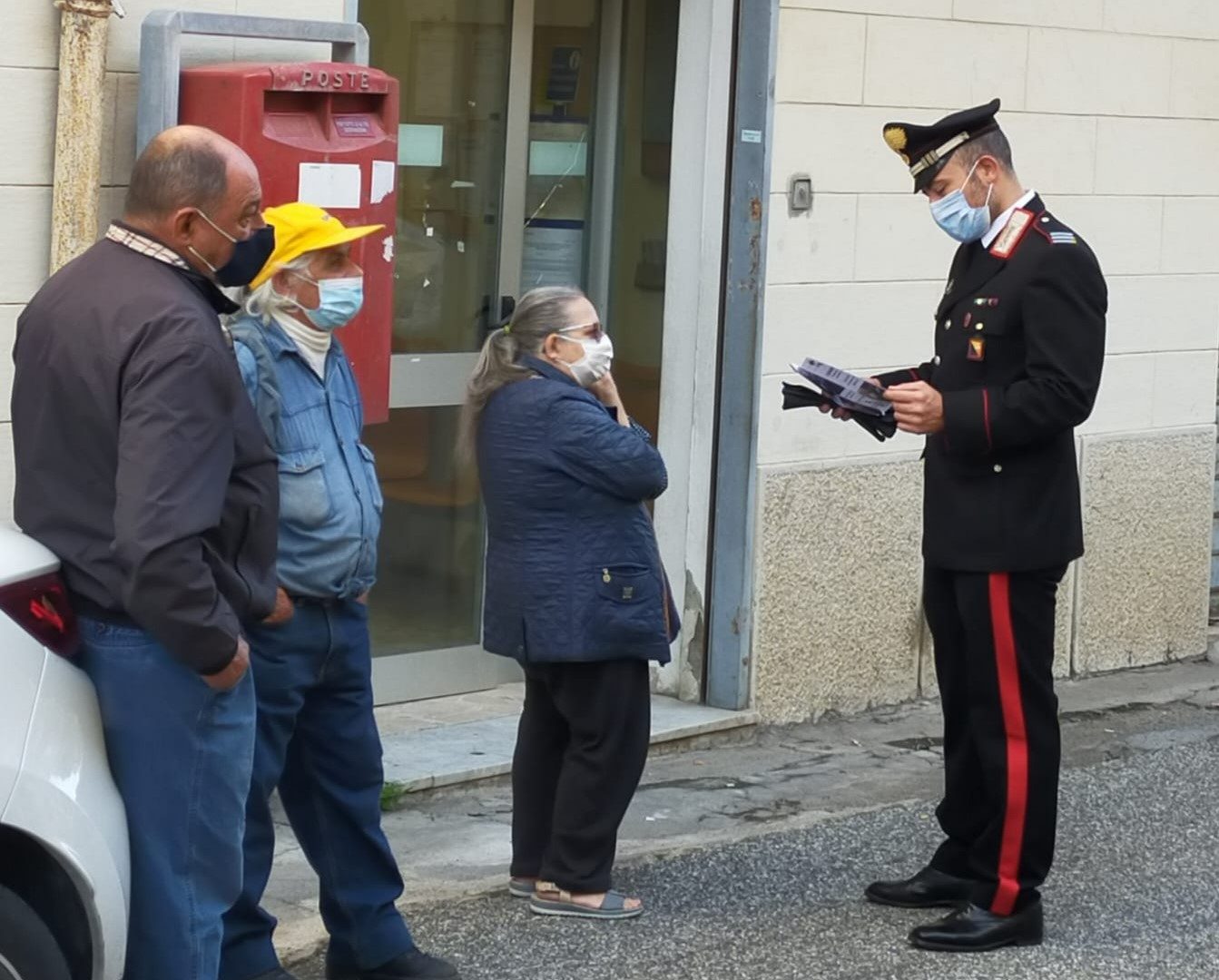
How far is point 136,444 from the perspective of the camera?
3467 millimetres

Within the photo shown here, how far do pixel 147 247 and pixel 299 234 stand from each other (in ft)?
2.37

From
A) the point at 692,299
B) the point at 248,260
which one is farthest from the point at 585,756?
the point at 692,299

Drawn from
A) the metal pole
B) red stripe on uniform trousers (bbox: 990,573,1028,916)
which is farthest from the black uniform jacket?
the metal pole

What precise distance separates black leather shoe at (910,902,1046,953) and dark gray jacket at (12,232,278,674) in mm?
2112

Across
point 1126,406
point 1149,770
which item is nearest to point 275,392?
point 1149,770

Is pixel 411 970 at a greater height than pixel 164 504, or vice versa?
pixel 164 504

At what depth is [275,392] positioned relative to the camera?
427cm

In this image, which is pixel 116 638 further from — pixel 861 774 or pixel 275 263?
pixel 861 774

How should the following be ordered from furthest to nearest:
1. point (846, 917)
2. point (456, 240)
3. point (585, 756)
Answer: point (456, 240) → point (846, 917) → point (585, 756)

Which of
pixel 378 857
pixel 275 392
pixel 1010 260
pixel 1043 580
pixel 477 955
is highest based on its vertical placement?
pixel 1010 260

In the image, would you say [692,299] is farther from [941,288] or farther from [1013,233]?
[1013,233]

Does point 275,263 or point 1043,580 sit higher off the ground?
point 275,263

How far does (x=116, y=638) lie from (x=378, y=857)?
1134 millimetres

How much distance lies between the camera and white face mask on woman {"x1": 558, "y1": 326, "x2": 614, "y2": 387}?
200 inches
